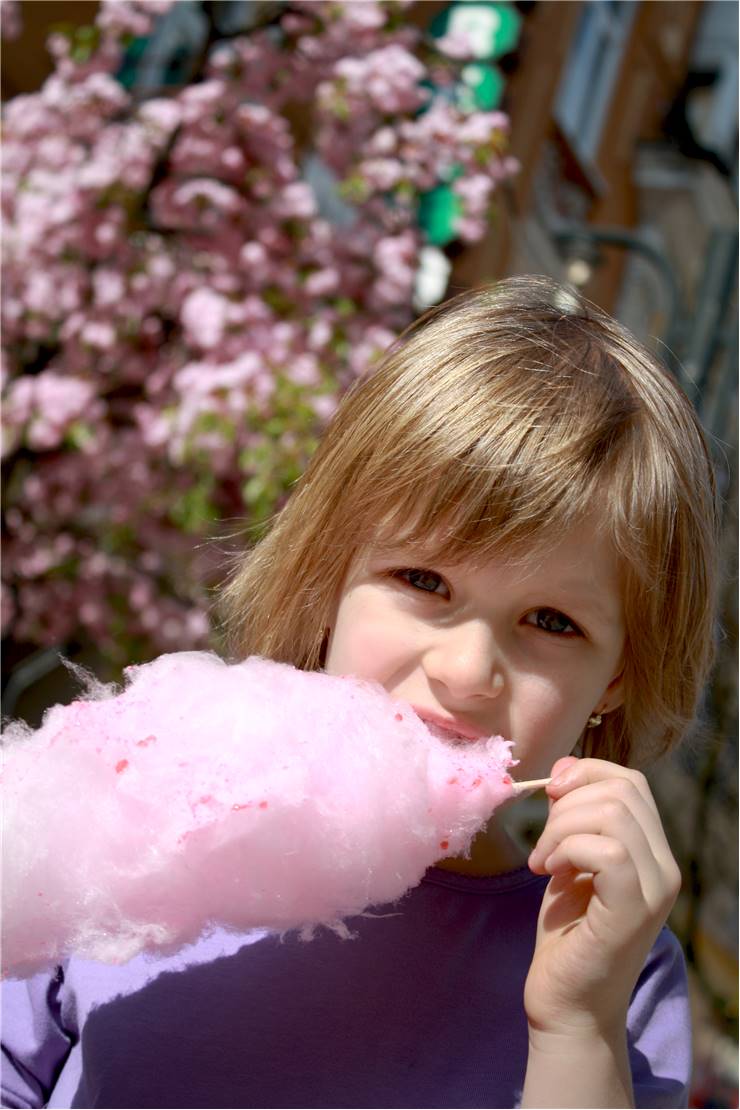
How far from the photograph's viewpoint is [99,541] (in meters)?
5.85

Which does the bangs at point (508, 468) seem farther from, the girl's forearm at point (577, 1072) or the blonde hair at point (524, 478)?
the girl's forearm at point (577, 1072)

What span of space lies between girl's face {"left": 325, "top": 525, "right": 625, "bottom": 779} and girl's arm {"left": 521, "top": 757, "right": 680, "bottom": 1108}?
0.17 metres

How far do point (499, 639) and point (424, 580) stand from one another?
0.41 ft

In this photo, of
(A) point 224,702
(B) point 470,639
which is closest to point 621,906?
(B) point 470,639

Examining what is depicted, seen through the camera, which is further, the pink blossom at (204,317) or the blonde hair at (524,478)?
the pink blossom at (204,317)

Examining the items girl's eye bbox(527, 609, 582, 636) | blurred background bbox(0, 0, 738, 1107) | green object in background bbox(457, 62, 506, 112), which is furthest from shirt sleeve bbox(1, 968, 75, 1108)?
green object in background bbox(457, 62, 506, 112)

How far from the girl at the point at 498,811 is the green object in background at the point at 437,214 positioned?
17.2 feet

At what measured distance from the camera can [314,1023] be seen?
135 cm

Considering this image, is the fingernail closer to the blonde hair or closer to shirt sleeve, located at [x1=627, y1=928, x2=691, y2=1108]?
the blonde hair

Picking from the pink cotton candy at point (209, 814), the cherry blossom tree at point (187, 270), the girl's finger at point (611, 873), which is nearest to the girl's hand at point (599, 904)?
the girl's finger at point (611, 873)

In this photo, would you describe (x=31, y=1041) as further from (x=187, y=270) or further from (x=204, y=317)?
(x=187, y=270)

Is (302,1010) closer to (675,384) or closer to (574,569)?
(574,569)

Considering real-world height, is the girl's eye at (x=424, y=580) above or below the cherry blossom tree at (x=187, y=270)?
above

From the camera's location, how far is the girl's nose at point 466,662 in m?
1.31
